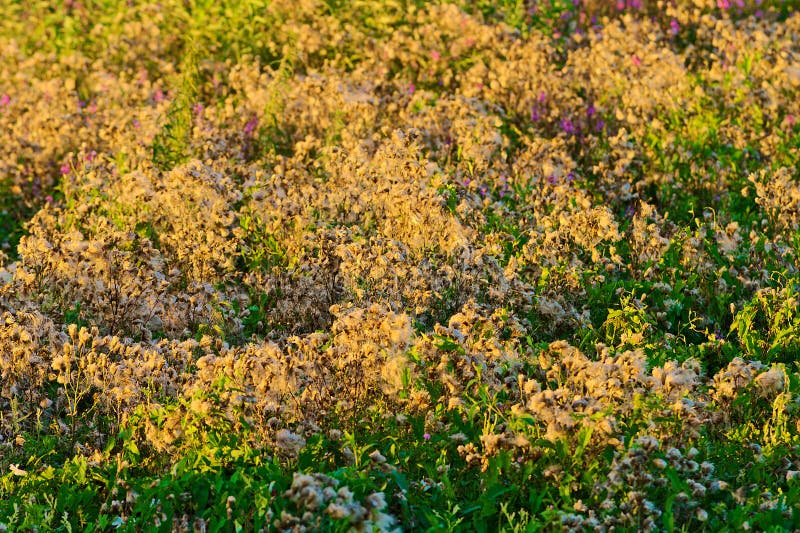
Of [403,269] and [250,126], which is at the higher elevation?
[403,269]

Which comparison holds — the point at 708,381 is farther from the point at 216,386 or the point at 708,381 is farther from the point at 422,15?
the point at 422,15

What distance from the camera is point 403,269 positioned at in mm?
5574

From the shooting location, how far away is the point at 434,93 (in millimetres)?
8602

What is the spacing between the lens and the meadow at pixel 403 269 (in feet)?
13.3

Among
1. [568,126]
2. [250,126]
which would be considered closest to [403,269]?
[568,126]

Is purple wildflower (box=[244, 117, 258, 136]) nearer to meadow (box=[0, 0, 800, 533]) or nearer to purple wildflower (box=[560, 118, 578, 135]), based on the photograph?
meadow (box=[0, 0, 800, 533])

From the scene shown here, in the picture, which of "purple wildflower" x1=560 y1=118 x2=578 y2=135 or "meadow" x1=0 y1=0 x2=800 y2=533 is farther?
"purple wildflower" x1=560 y1=118 x2=578 y2=135

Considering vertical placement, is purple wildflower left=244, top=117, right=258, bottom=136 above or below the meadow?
below

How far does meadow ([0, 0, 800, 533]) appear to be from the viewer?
4.06m

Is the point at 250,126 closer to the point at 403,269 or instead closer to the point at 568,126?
the point at 568,126

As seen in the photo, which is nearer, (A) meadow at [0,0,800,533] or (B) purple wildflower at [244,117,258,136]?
(A) meadow at [0,0,800,533]

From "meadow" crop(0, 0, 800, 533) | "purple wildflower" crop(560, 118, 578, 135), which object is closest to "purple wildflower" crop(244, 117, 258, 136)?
"meadow" crop(0, 0, 800, 533)

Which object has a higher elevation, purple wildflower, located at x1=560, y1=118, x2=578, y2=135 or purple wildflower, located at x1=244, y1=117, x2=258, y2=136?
purple wildflower, located at x1=560, y1=118, x2=578, y2=135

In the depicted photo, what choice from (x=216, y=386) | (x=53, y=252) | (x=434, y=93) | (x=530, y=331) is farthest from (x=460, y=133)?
(x=216, y=386)
